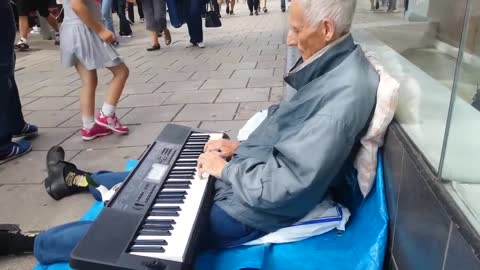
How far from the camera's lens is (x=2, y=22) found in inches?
131

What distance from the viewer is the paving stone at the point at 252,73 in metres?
5.88

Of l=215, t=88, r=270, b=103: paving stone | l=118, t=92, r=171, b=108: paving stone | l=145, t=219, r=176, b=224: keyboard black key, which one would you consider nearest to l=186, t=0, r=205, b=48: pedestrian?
l=118, t=92, r=171, b=108: paving stone

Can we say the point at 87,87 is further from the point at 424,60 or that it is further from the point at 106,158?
the point at 424,60

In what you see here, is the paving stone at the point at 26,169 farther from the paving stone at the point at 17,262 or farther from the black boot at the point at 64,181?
the paving stone at the point at 17,262

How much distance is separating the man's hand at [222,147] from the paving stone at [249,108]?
205 centimetres

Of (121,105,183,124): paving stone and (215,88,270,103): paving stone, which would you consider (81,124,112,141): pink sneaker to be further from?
(215,88,270,103): paving stone

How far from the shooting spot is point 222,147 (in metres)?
2.11

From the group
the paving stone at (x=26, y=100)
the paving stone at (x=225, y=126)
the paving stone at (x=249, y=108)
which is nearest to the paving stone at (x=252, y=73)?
the paving stone at (x=249, y=108)

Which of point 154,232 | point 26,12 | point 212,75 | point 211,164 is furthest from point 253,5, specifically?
point 154,232

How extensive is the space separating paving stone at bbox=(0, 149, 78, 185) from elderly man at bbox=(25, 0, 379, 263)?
4.87 ft

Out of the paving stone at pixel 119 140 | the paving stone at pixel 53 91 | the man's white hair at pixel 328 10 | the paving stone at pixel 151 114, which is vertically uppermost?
the man's white hair at pixel 328 10

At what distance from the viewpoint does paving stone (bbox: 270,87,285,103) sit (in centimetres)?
468

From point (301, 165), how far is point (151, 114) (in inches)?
128

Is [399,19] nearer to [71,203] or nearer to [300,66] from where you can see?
[300,66]
